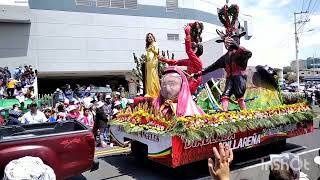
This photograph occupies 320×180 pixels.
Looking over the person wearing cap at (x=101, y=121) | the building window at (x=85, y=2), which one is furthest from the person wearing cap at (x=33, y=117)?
the building window at (x=85, y=2)

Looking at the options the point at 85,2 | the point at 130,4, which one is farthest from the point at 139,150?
the point at 130,4

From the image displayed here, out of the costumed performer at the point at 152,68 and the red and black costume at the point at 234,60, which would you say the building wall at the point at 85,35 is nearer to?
the costumed performer at the point at 152,68

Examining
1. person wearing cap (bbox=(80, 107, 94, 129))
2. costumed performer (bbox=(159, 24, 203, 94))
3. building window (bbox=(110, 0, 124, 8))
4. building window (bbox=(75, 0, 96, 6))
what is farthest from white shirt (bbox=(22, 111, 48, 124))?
building window (bbox=(110, 0, 124, 8))

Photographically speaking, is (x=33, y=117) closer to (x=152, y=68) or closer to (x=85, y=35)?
(x=152, y=68)

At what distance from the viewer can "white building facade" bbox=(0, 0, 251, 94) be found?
25656 millimetres

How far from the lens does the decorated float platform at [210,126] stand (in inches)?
265

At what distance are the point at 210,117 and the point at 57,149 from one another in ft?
9.47

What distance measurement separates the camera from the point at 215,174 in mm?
2389

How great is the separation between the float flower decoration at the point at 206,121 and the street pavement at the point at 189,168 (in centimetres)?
86

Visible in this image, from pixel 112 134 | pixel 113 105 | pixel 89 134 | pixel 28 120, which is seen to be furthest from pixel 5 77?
pixel 89 134

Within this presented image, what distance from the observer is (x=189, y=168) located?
796cm

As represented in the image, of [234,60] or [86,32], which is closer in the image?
[234,60]

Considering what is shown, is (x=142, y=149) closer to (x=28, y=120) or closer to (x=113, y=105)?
(x=28, y=120)

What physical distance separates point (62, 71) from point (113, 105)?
14.3 metres
